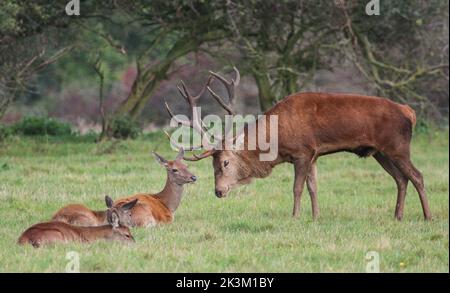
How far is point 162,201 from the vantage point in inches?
435

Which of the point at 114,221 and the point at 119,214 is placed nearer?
the point at 114,221

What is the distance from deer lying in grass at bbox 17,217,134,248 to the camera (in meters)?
8.67

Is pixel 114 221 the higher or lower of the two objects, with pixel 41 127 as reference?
lower

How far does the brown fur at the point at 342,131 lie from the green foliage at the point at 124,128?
8.36 metres

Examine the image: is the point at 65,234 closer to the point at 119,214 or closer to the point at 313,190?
the point at 119,214

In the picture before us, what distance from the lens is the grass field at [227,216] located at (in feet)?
26.5

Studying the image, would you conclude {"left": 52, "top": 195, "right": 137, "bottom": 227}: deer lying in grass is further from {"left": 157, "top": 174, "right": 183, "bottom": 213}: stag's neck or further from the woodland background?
the woodland background

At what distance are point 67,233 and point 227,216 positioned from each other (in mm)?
2556

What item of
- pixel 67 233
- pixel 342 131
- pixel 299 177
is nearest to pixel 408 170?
pixel 342 131

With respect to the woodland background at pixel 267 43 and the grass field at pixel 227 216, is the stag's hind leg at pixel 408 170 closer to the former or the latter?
the grass field at pixel 227 216

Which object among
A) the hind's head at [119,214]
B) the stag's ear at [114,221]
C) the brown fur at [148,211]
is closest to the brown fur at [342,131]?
the brown fur at [148,211]
